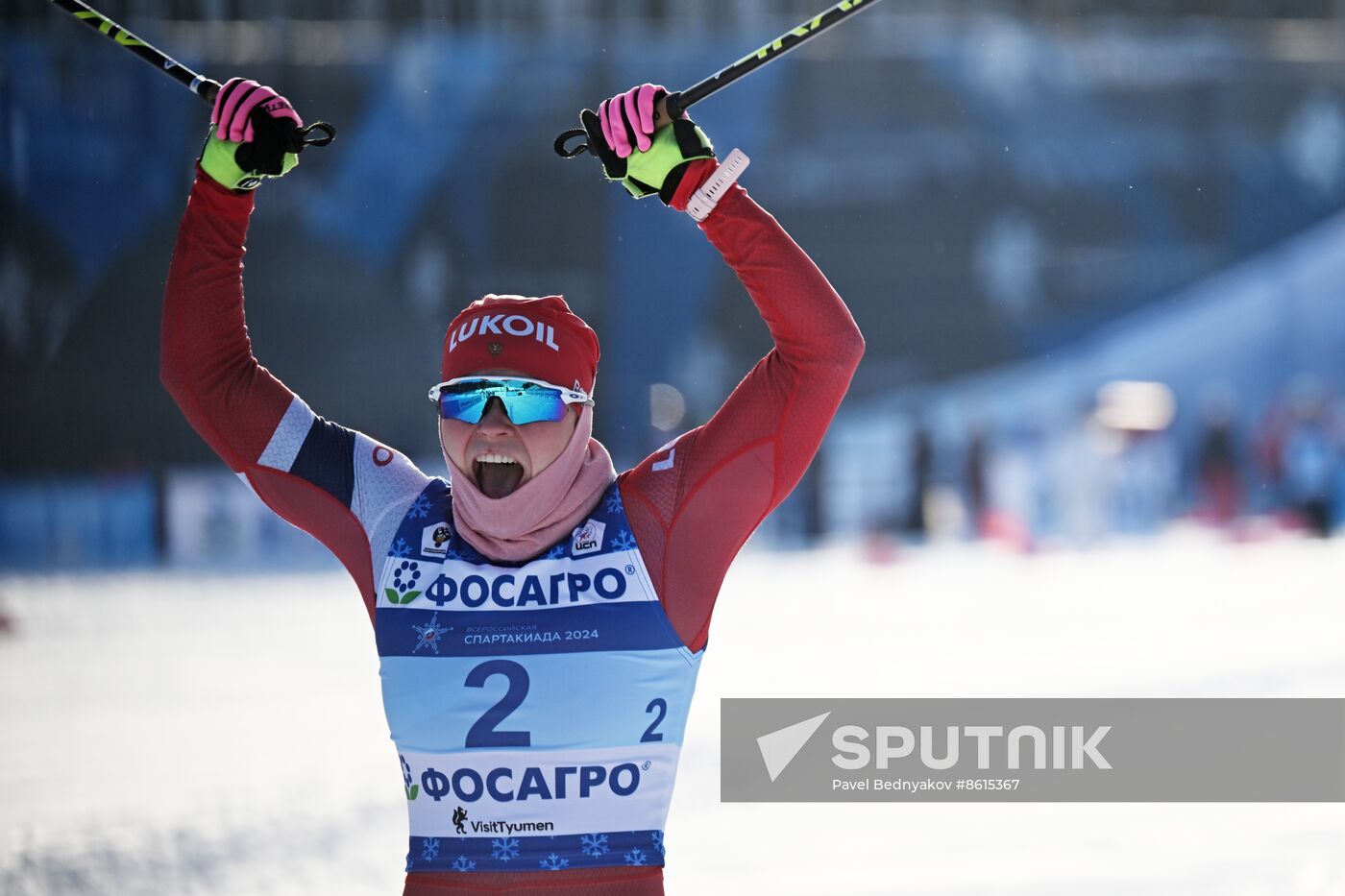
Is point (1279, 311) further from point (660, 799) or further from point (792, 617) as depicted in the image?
point (660, 799)

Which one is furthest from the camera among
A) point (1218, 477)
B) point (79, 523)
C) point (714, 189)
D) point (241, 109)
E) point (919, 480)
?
point (1218, 477)

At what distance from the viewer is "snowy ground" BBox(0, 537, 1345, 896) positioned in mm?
3994

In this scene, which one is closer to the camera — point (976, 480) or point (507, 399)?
point (507, 399)

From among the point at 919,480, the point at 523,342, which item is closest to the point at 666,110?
the point at 523,342

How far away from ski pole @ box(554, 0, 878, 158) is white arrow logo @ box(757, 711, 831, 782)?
2.54 meters

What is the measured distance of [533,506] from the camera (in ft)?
6.84

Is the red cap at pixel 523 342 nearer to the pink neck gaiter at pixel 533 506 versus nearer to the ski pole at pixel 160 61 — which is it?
the pink neck gaiter at pixel 533 506

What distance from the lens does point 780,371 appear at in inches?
82.4

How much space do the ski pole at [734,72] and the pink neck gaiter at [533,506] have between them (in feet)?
1.41

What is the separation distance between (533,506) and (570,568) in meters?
0.11

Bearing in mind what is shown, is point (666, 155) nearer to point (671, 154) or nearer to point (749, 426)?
point (671, 154)

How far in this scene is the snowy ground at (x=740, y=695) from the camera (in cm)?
399

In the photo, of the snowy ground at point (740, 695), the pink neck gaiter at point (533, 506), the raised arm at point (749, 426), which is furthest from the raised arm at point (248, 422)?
the snowy ground at point (740, 695)


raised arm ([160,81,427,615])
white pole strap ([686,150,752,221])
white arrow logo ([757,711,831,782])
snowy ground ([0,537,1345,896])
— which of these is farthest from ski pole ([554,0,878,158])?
white arrow logo ([757,711,831,782])
